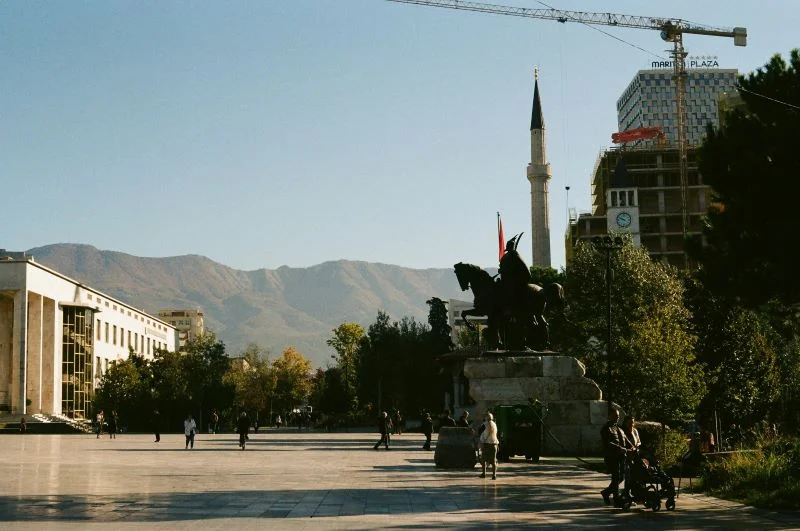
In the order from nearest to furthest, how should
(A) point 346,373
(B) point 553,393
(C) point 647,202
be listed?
(B) point 553,393, (A) point 346,373, (C) point 647,202

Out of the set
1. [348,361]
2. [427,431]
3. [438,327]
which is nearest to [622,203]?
[348,361]

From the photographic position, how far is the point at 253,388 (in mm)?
109625

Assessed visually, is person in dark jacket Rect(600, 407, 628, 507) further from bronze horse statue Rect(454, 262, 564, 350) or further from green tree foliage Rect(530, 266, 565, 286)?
green tree foliage Rect(530, 266, 565, 286)

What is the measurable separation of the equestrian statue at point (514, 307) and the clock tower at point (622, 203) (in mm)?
81150

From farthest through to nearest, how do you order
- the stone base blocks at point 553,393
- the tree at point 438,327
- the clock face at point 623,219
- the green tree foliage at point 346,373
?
the clock face at point 623,219 → the green tree foliage at point 346,373 → the tree at point 438,327 → the stone base blocks at point 553,393

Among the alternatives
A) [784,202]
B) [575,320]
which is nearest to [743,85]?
[784,202]

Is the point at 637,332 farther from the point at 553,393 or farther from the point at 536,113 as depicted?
the point at 536,113

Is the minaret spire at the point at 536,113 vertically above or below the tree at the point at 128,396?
above

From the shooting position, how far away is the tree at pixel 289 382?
115 metres

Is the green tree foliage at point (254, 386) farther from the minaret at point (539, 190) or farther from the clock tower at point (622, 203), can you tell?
the clock tower at point (622, 203)

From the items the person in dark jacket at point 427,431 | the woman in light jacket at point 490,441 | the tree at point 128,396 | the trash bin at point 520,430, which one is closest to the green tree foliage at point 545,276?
the tree at point 128,396

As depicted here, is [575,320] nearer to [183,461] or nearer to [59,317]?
[183,461]

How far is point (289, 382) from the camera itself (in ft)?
381

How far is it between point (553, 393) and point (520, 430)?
2.23 meters
